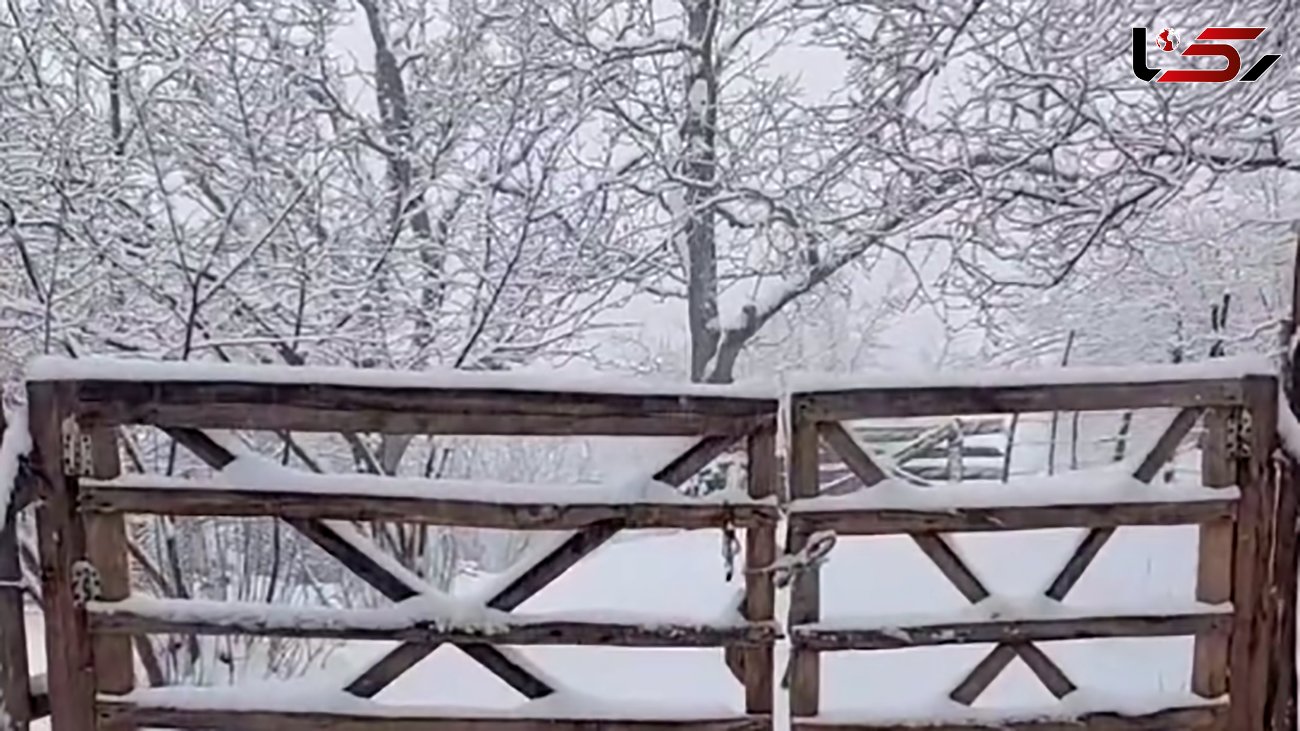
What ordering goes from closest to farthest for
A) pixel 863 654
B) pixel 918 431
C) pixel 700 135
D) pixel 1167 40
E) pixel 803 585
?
pixel 803 585
pixel 863 654
pixel 918 431
pixel 1167 40
pixel 700 135

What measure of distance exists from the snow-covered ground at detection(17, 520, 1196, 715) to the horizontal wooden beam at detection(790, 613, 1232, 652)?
85mm

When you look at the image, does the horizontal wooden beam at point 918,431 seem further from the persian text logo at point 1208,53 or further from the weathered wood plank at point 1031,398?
the weathered wood plank at point 1031,398

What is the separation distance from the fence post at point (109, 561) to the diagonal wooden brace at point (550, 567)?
43 cm

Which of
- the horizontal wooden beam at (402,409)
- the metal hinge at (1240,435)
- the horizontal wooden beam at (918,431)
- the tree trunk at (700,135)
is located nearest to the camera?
the horizontal wooden beam at (402,409)

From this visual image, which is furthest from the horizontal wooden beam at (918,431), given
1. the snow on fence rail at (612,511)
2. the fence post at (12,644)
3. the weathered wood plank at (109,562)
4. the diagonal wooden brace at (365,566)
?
the fence post at (12,644)

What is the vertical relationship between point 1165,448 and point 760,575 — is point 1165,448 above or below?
above

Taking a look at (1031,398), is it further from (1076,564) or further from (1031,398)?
(1076,564)

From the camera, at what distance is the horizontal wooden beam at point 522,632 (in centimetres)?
228

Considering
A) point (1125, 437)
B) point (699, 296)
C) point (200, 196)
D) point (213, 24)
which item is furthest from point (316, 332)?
point (1125, 437)

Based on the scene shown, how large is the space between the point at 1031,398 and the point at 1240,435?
42 centimetres

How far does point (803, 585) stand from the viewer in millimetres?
2320

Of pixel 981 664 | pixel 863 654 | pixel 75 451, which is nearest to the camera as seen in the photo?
pixel 75 451

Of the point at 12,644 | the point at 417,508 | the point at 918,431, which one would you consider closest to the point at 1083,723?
the point at 417,508

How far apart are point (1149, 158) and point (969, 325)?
1.54 meters
